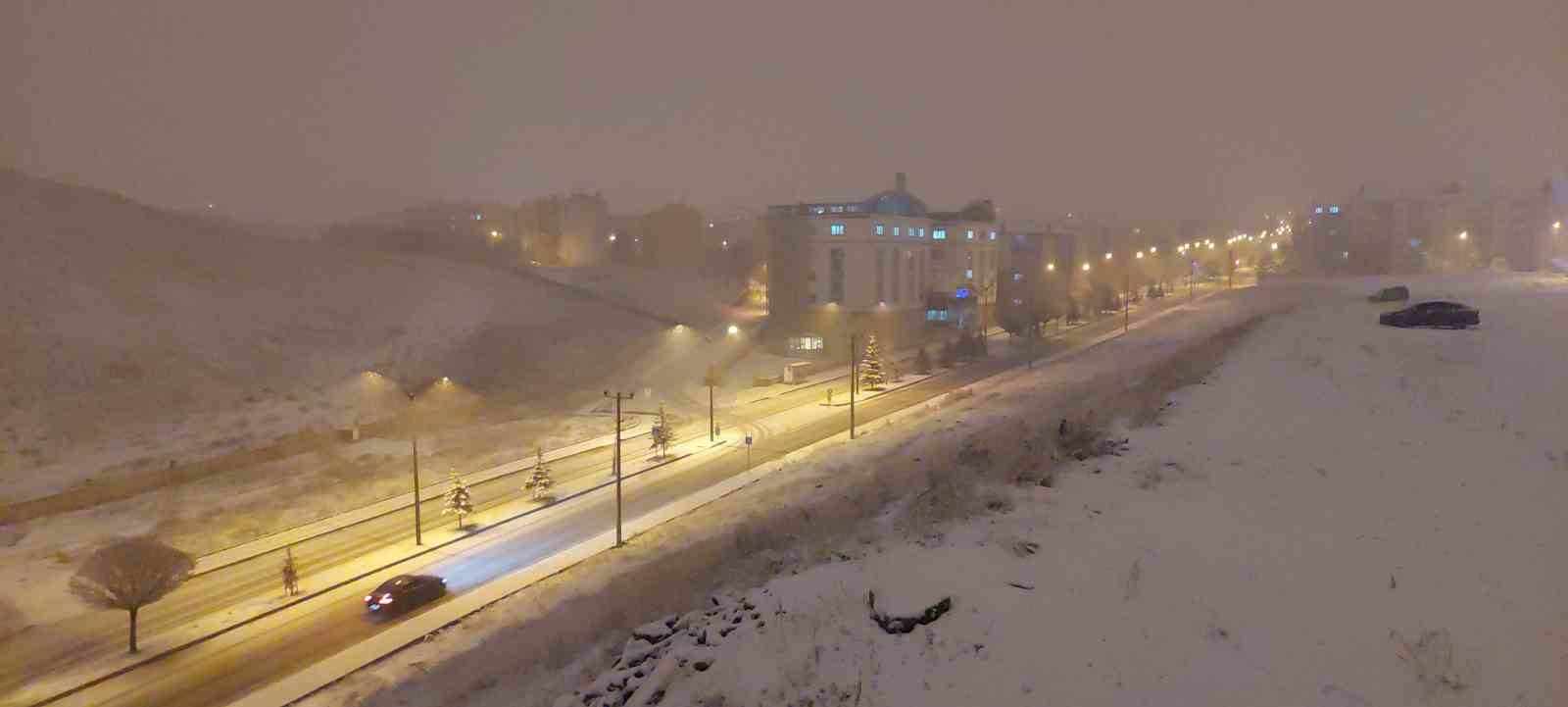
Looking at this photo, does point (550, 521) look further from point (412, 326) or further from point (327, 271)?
point (327, 271)

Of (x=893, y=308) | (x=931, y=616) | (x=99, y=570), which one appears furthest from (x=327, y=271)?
(x=931, y=616)

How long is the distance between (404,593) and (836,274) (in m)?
60.4

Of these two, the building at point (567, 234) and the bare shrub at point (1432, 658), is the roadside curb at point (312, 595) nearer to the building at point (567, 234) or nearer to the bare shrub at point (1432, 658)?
the bare shrub at point (1432, 658)

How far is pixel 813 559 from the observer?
16.7 metres

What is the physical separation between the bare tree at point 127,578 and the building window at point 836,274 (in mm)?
62562

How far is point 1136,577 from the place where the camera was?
12.8 meters

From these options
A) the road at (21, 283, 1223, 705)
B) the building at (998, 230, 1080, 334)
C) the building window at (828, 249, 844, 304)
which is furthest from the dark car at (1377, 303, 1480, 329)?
the building at (998, 230, 1080, 334)

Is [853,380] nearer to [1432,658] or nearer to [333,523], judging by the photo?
[333,523]

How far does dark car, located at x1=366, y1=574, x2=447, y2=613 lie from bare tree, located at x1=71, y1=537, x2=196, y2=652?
557 cm

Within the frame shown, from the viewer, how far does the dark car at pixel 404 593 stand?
2370 cm

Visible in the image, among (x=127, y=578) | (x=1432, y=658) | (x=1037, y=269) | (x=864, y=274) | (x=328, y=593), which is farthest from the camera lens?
(x=1037, y=269)

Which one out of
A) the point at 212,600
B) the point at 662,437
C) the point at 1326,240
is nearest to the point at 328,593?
the point at 212,600

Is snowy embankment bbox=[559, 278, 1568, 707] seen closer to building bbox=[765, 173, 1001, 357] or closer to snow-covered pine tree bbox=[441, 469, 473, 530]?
snow-covered pine tree bbox=[441, 469, 473, 530]

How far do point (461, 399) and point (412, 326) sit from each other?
56.4ft
